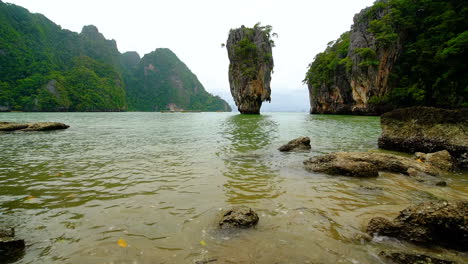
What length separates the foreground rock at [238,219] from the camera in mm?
3141

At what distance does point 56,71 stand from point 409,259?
126 meters

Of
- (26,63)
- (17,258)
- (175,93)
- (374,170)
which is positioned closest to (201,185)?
(17,258)

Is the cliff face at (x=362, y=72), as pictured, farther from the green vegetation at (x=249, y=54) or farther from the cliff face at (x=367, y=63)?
the green vegetation at (x=249, y=54)

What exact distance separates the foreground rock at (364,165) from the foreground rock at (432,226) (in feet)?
9.84

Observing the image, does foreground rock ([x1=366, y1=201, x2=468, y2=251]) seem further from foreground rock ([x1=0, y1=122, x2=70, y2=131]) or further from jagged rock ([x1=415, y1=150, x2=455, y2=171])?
foreground rock ([x1=0, y1=122, x2=70, y2=131])

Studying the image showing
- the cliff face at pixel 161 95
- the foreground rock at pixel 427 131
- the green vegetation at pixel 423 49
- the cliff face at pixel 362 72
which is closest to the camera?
the foreground rock at pixel 427 131

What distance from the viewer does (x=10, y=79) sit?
77.0 m

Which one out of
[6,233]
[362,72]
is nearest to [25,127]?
[6,233]

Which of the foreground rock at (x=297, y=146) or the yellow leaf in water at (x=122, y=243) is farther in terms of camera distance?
the foreground rock at (x=297, y=146)

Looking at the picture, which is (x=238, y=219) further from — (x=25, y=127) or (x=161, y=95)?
(x=161, y=95)

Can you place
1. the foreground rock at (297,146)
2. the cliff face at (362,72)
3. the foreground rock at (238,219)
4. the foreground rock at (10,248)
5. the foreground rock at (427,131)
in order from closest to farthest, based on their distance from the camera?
the foreground rock at (10,248) → the foreground rock at (238,219) → the foreground rock at (427,131) → the foreground rock at (297,146) → the cliff face at (362,72)

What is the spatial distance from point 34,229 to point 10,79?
109972 mm

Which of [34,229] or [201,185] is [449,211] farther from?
[34,229]

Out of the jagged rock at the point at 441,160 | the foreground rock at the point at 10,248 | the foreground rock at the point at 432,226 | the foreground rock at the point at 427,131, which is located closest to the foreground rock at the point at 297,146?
the foreground rock at the point at 427,131
